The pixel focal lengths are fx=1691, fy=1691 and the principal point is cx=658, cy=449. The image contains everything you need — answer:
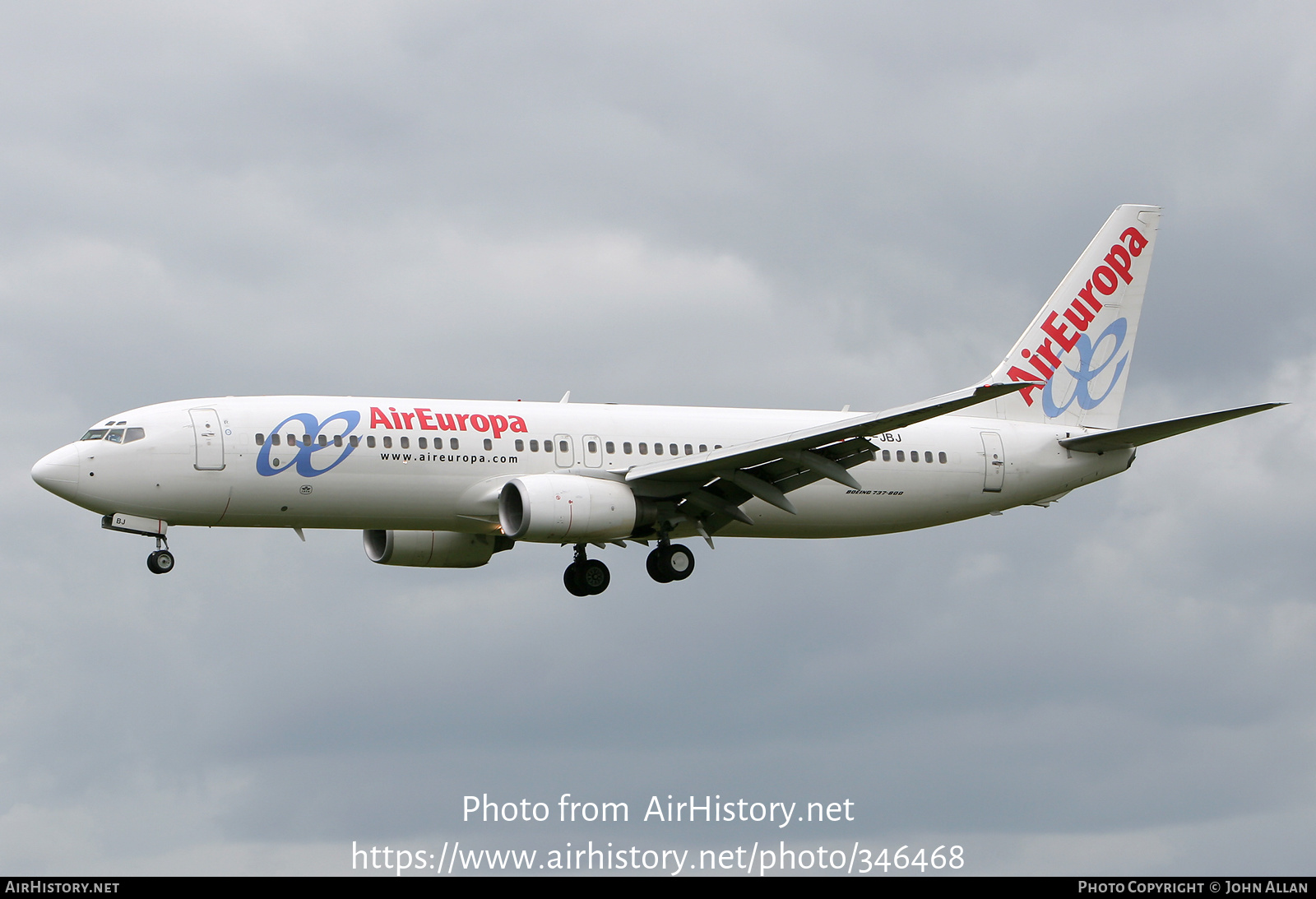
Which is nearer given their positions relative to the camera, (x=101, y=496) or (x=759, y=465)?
(x=101, y=496)

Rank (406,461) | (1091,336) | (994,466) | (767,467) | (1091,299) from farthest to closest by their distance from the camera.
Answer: (1091,299) → (1091,336) → (994,466) → (767,467) → (406,461)

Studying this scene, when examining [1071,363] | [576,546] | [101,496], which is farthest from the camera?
[1071,363]

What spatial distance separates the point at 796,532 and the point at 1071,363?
37.0ft

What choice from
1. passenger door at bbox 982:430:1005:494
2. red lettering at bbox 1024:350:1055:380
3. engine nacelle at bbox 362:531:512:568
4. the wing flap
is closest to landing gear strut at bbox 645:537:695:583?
the wing flap

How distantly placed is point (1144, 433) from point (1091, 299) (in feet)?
27.0

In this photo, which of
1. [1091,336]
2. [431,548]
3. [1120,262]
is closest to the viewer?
[431,548]

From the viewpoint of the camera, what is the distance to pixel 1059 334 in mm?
53688

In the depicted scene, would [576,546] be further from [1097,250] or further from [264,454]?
[1097,250]

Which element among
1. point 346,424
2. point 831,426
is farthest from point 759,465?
point 346,424

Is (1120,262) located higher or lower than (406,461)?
higher

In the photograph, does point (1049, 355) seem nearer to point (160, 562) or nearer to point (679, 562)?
point (679, 562)

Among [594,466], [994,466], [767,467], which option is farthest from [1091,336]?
[594,466]

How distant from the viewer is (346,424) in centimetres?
4241

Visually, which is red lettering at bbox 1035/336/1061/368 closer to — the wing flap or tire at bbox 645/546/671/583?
the wing flap
